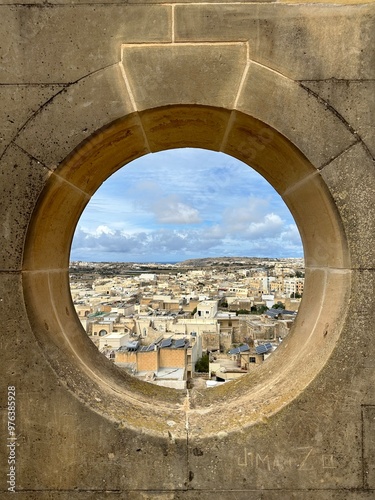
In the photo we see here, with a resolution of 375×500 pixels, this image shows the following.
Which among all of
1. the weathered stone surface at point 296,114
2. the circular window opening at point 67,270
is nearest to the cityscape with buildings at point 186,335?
the circular window opening at point 67,270

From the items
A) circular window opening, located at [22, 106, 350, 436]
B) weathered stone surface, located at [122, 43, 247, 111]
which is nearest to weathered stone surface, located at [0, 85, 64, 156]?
circular window opening, located at [22, 106, 350, 436]

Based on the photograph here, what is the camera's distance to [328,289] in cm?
359

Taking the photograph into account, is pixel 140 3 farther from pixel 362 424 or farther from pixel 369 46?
pixel 362 424

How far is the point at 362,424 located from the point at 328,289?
1.06m

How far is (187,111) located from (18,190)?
1483 millimetres

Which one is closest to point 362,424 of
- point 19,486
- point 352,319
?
point 352,319

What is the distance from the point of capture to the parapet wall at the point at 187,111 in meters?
3.31

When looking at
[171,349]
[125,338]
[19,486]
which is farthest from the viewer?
[125,338]

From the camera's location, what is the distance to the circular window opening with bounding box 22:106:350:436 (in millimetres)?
3439

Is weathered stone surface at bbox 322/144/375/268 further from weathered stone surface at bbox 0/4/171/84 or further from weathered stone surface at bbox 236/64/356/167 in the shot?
weathered stone surface at bbox 0/4/171/84

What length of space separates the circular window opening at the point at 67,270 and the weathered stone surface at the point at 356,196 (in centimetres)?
7

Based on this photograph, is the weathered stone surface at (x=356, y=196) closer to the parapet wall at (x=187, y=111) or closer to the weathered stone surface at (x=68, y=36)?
the parapet wall at (x=187, y=111)

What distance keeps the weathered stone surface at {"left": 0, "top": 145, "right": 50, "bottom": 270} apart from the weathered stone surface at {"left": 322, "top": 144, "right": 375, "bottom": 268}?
2.27 m

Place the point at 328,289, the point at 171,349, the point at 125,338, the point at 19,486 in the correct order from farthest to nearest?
the point at 125,338
the point at 171,349
the point at 328,289
the point at 19,486
